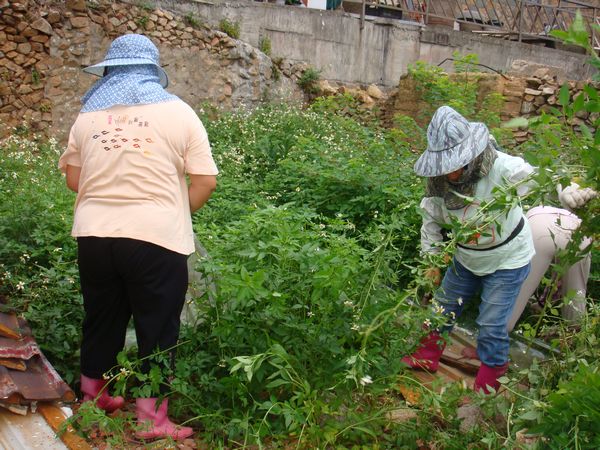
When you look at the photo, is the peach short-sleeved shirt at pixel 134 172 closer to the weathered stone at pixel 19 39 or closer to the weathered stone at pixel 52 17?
the weathered stone at pixel 19 39

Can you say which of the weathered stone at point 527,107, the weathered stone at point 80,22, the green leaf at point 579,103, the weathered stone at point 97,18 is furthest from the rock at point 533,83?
the green leaf at point 579,103

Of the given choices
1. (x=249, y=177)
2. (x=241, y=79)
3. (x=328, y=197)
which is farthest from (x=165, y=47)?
(x=328, y=197)

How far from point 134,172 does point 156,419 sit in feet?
3.70

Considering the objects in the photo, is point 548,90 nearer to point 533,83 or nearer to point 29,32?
point 533,83

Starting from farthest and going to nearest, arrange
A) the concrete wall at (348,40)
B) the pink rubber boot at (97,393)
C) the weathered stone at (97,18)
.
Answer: the concrete wall at (348,40) < the weathered stone at (97,18) < the pink rubber boot at (97,393)

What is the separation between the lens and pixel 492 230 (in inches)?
146

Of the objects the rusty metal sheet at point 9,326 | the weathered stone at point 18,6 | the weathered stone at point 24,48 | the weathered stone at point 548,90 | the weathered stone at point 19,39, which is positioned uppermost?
the weathered stone at point 18,6

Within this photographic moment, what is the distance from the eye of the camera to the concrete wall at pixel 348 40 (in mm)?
10492

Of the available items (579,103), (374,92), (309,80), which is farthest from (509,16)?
(579,103)

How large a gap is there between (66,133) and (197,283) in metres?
5.47

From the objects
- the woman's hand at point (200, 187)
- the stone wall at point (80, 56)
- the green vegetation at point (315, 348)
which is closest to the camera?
the green vegetation at point (315, 348)

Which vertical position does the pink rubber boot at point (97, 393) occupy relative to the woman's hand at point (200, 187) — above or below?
below

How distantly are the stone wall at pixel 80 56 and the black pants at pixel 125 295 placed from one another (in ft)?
17.4

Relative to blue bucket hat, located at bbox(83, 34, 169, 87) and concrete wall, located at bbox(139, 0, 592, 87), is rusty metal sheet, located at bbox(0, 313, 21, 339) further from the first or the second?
concrete wall, located at bbox(139, 0, 592, 87)
